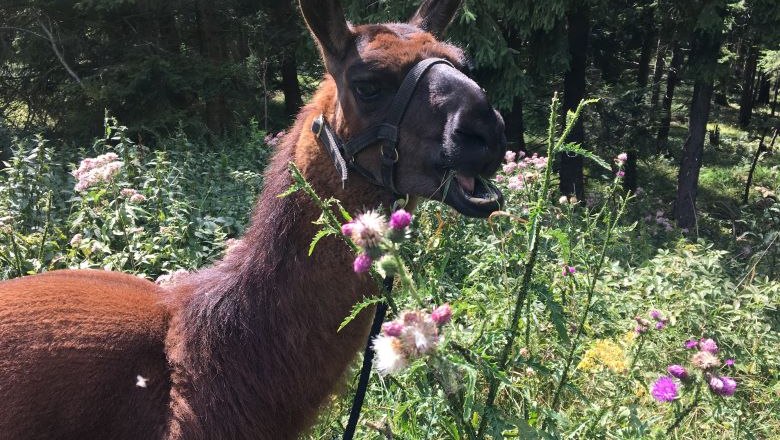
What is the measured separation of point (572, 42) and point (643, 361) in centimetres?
1040

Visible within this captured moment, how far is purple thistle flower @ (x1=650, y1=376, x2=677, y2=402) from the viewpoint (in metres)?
1.94

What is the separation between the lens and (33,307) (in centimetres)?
205

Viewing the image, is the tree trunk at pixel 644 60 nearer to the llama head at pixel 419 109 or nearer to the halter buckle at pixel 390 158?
the llama head at pixel 419 109

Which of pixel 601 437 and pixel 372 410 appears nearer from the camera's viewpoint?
pixel 601 437

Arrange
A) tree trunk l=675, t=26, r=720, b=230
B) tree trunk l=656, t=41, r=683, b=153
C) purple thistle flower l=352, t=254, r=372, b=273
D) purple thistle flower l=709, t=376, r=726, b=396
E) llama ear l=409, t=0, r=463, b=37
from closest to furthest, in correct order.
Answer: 1. purple thistle flower l=352, t=254, r=372, b=273
2. purple thistle flower l=709, t=376, r=726, b=396
3. llama ear l=409, t=0, r=463, b=37
4. tree trunk l=675, t=26, r=720, b=230
5. tree trunk l=656, t=41, r=683, b=153

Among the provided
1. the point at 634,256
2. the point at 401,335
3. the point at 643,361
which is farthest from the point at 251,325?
the point at 634,256

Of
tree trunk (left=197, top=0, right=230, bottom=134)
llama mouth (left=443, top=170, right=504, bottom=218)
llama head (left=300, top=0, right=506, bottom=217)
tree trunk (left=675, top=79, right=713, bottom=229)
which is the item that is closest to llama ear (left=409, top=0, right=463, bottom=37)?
llama head (left=300, top=0, right=506, bottom=217)

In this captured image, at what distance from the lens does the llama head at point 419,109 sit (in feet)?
6.90

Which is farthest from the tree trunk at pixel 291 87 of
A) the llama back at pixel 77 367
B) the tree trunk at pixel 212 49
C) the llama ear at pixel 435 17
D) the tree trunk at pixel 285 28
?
→ the llama back at pixel 77 367

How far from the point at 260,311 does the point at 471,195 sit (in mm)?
933

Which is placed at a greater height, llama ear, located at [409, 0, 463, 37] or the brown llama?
llama ear, located at [409, 0, 463, 37]

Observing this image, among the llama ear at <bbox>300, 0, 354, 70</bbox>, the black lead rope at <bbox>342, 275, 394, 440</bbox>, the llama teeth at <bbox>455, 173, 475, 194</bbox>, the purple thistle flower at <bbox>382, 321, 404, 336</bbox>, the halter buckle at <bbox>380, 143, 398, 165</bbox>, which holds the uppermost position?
the llama ear at <bbox>300, 0, 354, 70</bbox>

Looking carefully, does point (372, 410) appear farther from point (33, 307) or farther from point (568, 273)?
point (33, 307)

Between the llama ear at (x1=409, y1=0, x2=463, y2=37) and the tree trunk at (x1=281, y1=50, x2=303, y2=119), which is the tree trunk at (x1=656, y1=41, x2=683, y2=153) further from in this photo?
the llama ear at (x1=409, y1=0, x2=463, y2=37)
